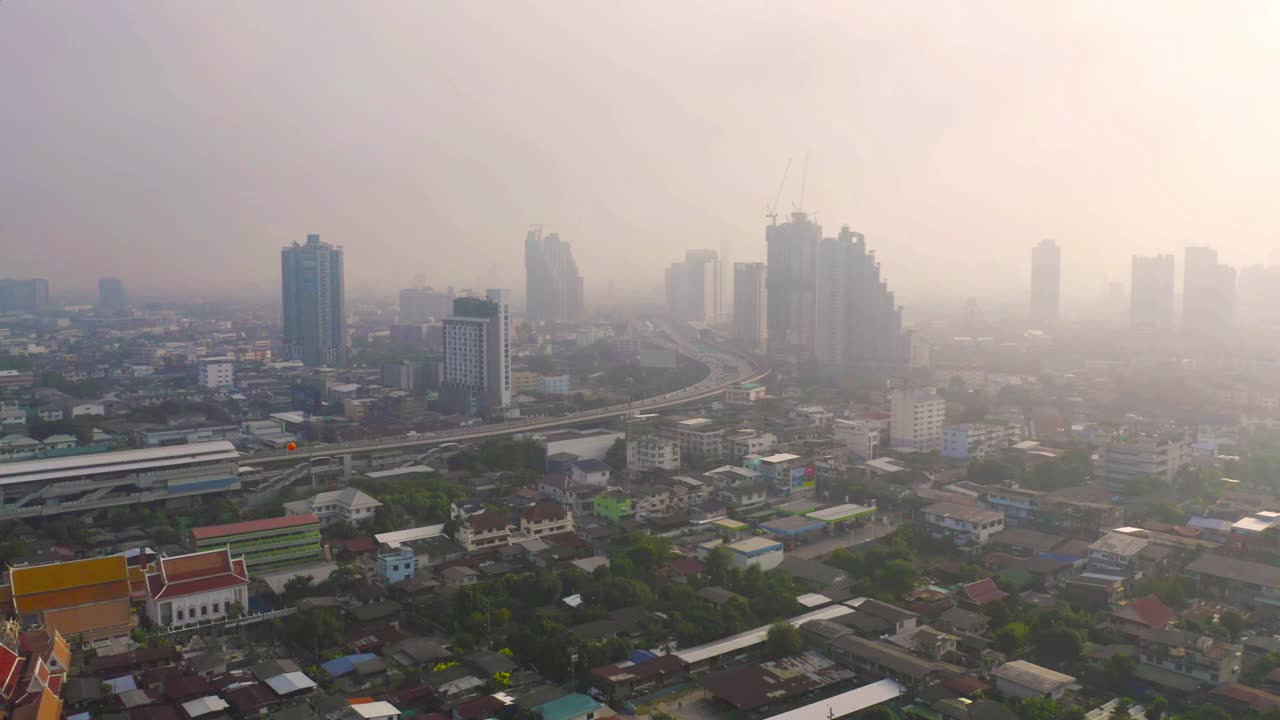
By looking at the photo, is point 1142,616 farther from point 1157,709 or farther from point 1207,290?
point 1207,290

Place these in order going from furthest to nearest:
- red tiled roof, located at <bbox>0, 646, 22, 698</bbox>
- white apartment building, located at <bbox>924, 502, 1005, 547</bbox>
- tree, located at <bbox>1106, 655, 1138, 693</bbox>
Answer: white apartment building, located at <bbox>924, 502, 1005, 547</bbox> → tree, located at <bbox>1106, 655, 1138, 693</bbox> → red tiled roof, located at <bbox>0, 646, 22, 698</bbox>

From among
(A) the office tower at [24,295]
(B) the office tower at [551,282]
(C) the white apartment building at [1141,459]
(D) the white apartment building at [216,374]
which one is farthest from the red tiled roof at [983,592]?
(A) the office tower at [24,295]

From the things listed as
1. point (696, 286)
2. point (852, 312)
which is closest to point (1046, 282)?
point (696, 286)

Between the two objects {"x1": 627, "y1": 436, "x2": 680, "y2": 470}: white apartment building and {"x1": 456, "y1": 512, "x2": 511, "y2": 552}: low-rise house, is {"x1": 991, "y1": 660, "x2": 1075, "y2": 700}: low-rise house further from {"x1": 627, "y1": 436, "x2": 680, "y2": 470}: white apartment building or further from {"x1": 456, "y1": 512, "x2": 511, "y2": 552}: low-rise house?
{"x1": 627, "y1": 436, "x2": 680, "y2": 470}: white apartment building

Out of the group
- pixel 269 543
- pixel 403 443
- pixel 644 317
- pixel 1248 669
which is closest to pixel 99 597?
pixel 269 543

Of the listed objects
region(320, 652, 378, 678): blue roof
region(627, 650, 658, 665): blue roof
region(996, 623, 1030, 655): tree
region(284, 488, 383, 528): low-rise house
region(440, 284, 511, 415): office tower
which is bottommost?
region(320, 652, 378, 678): blue roof

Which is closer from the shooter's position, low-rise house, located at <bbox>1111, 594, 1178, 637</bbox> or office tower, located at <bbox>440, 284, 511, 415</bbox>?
low-rise house, located at <bbox>1111, 594, 1178, 637</bbox>

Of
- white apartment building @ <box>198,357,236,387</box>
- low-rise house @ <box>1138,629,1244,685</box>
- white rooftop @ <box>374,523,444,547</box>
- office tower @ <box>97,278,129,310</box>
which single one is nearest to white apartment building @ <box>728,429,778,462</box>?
white rooftop @ <box>374,523,444,547</box>
